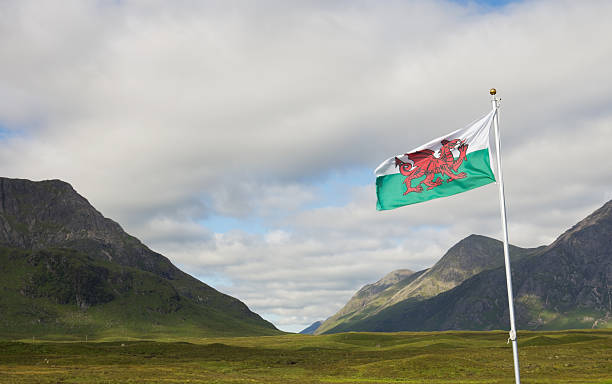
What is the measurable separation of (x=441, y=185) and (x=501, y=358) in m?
75.7

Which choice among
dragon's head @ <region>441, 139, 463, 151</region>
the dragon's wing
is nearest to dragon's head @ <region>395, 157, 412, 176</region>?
the dragon's wing

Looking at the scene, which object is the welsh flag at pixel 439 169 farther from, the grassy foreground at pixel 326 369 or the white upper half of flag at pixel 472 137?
the grassy foreground at pixel 326 369

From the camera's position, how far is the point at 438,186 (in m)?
29.9

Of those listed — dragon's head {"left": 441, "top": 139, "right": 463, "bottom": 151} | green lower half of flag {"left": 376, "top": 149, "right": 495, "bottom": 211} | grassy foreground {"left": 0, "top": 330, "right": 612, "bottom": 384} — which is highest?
dragon's head {"left": 441, "top": 139, "right": 463, "bottom": 151}

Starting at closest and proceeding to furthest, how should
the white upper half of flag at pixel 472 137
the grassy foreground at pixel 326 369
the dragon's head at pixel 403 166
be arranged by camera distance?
the white upper half of flag at pixel 472 137, the dragon's head at pixel 403 166, the grassy foreground at pixel 326 369

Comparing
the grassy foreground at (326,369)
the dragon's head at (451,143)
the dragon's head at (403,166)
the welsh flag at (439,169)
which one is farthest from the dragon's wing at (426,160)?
the grassy foreground at (326,369)

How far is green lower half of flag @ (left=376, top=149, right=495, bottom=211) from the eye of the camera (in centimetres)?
2898

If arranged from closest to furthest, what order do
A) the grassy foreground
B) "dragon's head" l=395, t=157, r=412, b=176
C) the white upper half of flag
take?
1. the white upper half of flag
2. "dragon's head" l=395, t=157, r=412, b=176
3. the grassy foreground

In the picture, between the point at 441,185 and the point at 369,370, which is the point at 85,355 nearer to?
the point at 369,370

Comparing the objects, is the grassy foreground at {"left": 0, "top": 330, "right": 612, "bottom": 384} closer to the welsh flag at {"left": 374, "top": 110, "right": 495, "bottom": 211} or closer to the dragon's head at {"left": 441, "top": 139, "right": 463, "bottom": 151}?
the welsh flag at {"left": 374, "top": 110, "right": 495, "bottom": 211}

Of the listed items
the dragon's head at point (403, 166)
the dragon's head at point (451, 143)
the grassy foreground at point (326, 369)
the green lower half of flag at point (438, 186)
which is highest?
the dragon's head at point (451, 143)

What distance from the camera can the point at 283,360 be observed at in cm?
11438

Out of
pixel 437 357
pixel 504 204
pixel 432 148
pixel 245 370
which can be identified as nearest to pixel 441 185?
Result: pixel 432 148

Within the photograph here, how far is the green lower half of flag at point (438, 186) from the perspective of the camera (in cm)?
2898
